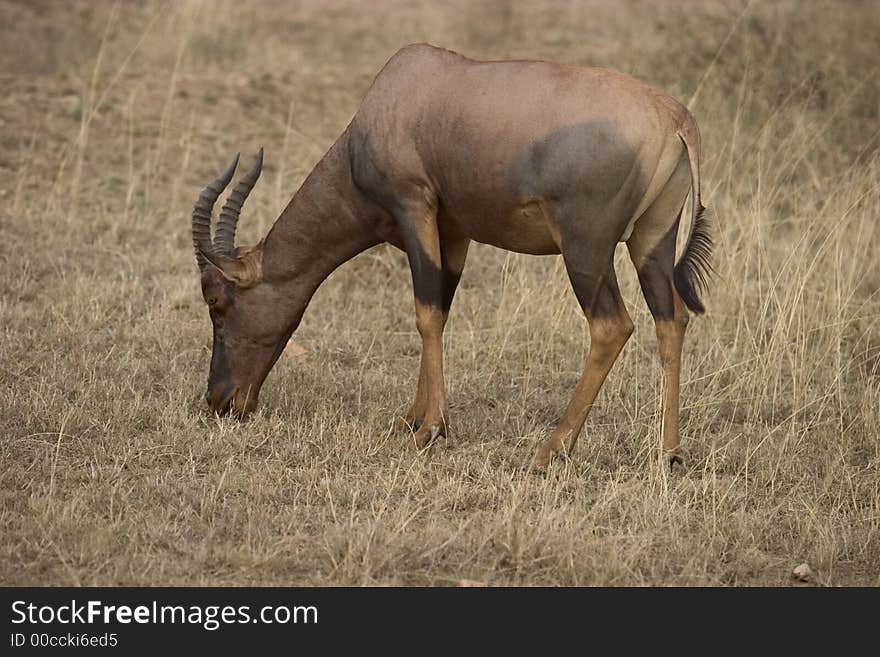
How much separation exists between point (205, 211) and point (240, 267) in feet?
1.39

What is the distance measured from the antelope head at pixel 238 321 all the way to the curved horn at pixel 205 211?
0.08 metres

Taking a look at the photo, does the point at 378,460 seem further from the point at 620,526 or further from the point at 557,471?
the point at 620,526

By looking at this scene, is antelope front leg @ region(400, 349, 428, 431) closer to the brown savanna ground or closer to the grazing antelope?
the grazing antelope

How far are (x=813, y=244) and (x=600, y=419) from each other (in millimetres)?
3475

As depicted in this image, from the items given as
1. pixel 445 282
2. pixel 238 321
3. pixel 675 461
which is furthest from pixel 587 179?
pixel 238 321

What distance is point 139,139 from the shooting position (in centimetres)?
1262

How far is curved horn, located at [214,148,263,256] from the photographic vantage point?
24.3ft

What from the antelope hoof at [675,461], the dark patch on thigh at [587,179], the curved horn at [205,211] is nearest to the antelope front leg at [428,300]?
the dark patch on thigh at [587,179]

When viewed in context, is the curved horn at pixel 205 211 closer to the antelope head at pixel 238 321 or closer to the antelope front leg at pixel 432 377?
the antelope head at pixel 238 321

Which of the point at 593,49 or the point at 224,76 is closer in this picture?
the point at 224,76

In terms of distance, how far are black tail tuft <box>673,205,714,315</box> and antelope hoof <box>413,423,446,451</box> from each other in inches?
58.5

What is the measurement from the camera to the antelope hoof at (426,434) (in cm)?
731

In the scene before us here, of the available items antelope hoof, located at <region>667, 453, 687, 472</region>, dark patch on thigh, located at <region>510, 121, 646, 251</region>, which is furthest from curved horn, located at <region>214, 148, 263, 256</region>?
antelope hoof, located at <region>667, 453, 687, 472</region>

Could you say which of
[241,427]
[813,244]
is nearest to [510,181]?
[241,427]
